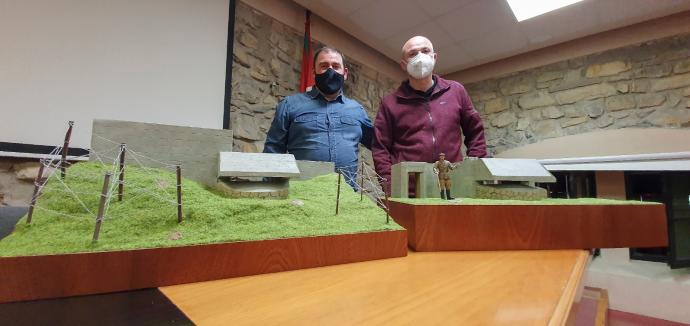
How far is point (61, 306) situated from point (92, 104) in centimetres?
201

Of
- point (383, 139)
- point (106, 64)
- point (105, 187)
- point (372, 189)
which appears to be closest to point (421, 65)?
point (383, 139)

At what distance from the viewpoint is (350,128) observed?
83.7 inches

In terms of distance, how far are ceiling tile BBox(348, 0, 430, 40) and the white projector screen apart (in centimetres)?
138

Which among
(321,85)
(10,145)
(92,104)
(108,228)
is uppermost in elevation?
(321,85)

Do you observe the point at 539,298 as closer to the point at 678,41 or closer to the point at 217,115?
the point at 217,115

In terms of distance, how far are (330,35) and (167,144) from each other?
2.99 metres

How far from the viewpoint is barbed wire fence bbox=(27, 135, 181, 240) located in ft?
2.28

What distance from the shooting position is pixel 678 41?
119 inches

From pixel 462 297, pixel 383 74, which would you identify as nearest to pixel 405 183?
pixel 462 297

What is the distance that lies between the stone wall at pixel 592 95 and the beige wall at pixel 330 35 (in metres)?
1.42

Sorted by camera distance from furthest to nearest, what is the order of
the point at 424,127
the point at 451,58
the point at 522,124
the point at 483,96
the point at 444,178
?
the point at 483,96
the point at 451,58
the point at 522,124
the point at 424,127
the point at 444,178

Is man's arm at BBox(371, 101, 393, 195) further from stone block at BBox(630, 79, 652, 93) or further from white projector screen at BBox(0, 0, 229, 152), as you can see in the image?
stone block at BBox(630, 79, 652, 93)

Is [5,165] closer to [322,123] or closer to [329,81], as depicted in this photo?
[322,123]

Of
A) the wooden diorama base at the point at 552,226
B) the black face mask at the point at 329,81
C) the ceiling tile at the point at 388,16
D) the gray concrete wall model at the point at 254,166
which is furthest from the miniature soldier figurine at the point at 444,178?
the ceiling tile at the point at 388,16
